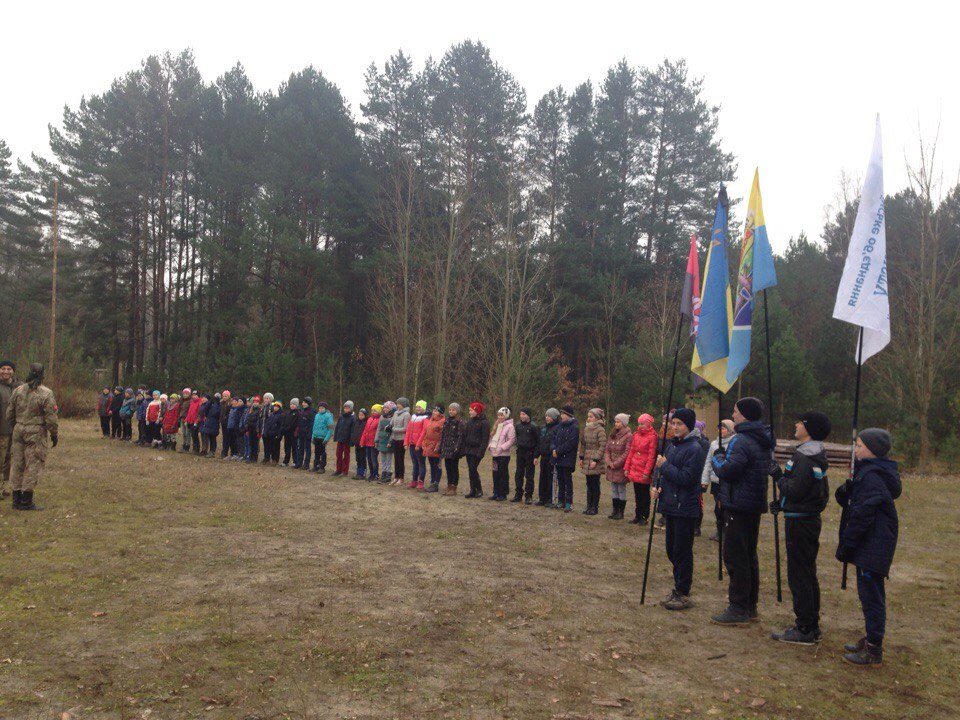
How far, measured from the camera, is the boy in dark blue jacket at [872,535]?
5367 mm

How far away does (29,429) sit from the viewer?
10.3 m

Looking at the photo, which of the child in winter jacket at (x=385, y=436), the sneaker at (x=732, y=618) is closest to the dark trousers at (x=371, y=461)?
the child in winter jacket at (x=385, y=436)

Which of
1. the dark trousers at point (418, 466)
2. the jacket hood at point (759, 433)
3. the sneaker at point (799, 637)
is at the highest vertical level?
the jacket hood at point (759, 433)

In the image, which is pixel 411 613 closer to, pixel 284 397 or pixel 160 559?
pixel 160 559

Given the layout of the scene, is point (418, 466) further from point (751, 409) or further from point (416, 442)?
point (751, 409)

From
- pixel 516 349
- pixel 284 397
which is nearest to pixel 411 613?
pixel 516 349

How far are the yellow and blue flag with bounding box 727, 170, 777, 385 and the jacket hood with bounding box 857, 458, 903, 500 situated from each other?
1898 mm

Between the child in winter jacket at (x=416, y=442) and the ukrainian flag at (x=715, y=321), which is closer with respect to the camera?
the ukrainian flag at (x=715, y=321)

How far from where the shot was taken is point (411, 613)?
20.7ft

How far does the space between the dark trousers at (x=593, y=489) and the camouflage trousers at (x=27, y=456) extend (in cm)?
870

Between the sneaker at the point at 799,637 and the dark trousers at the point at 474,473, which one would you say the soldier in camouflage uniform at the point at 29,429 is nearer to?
the dark trousers at the point at 474,473

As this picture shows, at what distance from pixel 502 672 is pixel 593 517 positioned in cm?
766

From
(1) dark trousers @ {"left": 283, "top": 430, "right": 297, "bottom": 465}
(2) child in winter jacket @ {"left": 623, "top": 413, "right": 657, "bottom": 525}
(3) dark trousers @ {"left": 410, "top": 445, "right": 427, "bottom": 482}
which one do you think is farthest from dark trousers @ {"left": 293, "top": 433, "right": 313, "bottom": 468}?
(2) child in winter jacket @ {"left": 623, "top": 413, "right": 657, "bottom": 525}

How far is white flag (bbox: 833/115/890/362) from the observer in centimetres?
649
